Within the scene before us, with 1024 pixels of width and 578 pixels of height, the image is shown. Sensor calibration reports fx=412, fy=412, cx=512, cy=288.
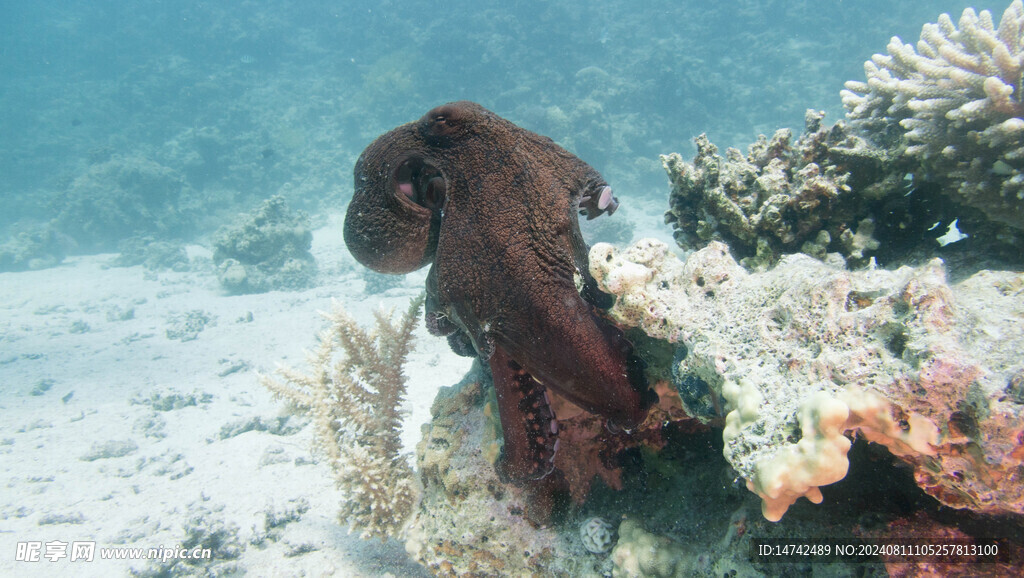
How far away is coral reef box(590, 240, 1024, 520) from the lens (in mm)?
1303

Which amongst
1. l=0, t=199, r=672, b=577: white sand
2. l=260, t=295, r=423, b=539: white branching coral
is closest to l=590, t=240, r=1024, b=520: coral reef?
l=260, t=295, r=423, b=539: white branching coral

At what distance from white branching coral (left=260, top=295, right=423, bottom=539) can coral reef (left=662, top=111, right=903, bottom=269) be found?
245 cm

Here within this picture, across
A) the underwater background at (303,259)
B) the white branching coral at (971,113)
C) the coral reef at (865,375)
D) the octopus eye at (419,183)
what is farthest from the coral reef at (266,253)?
the white branching coral at (971,113)

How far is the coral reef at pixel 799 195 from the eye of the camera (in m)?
2.68

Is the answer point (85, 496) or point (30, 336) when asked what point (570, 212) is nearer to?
point (85, 496)

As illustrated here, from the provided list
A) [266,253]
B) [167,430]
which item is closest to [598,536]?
[167,430]

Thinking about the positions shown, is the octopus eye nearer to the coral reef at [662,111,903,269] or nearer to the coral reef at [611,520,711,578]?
the coral reef at [662,111,903,269]

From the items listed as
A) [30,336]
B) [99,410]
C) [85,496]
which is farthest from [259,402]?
[30,336]

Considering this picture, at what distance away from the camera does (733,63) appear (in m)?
25.8

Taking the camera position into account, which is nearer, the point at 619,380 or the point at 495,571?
the point at 619,380

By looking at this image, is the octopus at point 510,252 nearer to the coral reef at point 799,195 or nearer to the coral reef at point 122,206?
the coral reef at point 799,195

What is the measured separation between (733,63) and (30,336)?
3429cm

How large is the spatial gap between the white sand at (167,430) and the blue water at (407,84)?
1088 cm

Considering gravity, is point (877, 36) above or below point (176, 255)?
above
